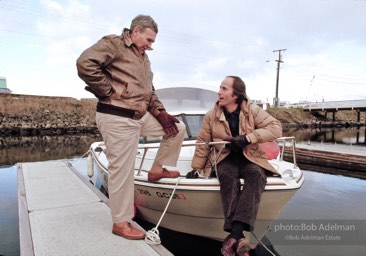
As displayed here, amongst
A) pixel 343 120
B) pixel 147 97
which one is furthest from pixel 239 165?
pixel 343 120

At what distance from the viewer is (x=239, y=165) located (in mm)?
4332

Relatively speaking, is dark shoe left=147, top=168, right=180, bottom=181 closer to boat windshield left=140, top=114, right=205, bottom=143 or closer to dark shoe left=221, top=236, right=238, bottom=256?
dark shoe left=221, top=236, right=238, bottom=256

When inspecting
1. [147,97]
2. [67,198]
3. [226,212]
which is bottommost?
[67,198]

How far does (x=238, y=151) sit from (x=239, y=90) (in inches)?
34.3

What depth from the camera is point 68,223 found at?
4191 millimetres

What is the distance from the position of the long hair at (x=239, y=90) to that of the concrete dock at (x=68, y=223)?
229 cm

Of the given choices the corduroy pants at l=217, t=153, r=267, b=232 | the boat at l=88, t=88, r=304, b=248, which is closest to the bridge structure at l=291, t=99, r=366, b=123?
the boat at l=88, t=88, r=304, b=248

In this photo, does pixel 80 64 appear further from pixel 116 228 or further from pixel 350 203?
pixel 350 203

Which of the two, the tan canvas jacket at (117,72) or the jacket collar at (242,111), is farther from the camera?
the jacket collar at (242,111)

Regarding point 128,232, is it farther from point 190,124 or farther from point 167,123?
point 190,124

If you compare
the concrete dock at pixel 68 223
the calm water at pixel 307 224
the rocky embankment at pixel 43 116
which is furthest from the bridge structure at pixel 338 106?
the concrete dock at pixel 68 223

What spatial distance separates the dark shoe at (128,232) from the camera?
12.0 feet

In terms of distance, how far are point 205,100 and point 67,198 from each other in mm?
4048

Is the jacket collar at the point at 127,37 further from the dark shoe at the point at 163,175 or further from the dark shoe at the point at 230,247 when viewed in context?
the dark shoe at the point at 230,247
